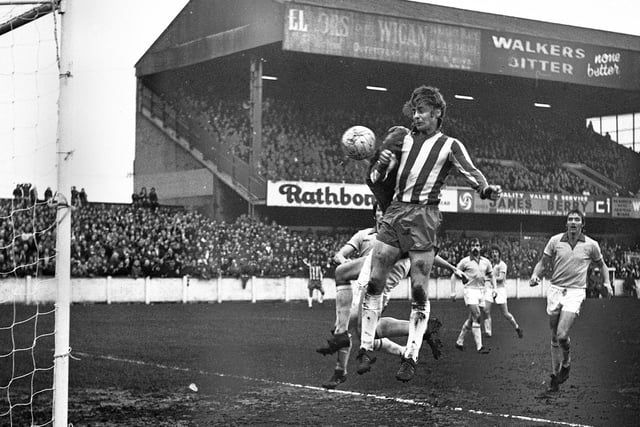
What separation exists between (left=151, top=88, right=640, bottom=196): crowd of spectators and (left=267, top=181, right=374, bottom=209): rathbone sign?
17.4 inches

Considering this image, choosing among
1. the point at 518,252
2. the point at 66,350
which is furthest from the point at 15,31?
the point at 518,252

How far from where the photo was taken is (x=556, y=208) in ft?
124

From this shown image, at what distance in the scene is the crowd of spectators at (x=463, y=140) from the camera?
35.7 meters

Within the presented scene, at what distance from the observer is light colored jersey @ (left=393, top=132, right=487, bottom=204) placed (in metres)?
5.88

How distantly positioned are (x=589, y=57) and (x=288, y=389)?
27.4 metres

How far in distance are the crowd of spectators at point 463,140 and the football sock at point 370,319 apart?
91.3ft

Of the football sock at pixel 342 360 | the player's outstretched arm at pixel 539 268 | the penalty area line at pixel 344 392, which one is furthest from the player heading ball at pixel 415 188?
the player's outstretched arm at pixel 539 268

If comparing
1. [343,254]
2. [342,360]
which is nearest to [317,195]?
[343,254]

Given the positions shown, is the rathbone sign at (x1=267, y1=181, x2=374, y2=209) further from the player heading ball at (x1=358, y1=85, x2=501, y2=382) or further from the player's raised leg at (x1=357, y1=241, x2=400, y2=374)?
the player heading ball at (x1=358, y1=85, x2=501, y2=382)

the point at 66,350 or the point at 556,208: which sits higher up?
the point at 556,208

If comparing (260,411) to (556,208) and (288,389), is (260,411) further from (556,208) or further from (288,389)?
(556,208)

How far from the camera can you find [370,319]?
630 centimetres

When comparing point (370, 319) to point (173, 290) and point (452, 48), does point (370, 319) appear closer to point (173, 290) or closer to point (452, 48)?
point (173, 290)

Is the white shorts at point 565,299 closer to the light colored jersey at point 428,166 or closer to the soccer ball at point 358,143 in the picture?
the light colored jersey at point 428,166
